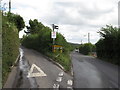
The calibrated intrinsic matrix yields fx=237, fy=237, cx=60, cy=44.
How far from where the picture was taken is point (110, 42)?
94.1ft

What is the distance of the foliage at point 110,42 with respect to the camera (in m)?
26.2

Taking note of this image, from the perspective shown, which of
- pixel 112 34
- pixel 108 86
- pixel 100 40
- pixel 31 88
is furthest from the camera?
pixel 100 40

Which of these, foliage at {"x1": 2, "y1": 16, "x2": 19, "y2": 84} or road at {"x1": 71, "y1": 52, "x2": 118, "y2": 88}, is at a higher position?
foliage at {"x1": 2, "y1": 16, "x2": 19, "y2": 84}

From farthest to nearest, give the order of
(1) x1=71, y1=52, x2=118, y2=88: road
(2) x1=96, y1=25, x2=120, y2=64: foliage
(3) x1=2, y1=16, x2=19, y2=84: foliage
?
(2) x1=96, y1=25, x2=120, y2=64: foliage < (1) x1=71, y1=52, x2=118, y2=88: road < (3) x1=2, y1=16, x2=19, y2=84: foliage

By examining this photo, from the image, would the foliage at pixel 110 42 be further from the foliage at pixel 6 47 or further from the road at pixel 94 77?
the foliage at pixel 6 47

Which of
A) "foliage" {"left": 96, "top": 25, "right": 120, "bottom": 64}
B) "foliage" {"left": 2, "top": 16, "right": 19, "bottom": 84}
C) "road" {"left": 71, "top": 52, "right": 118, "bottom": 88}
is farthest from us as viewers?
"foliage" {"left": 96, "top": 25, "right": 120, "bottom": 64}

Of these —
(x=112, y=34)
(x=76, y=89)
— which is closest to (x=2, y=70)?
(x=76, y=89)

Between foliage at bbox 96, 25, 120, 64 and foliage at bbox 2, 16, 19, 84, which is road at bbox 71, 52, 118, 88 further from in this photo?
foliage at bbox 96, 25, 120, 64

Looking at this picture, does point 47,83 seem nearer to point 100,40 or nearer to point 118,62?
point 118,62

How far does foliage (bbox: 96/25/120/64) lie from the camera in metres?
26.2

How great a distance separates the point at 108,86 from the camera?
11.6m

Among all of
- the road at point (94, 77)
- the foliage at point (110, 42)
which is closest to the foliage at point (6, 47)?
the road at point (94, 77)

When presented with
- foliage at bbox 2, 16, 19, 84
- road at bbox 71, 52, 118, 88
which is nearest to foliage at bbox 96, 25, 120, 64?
road at bbox 71, 52, 118, 88

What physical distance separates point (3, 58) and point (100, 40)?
23055mm
